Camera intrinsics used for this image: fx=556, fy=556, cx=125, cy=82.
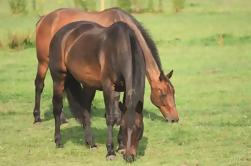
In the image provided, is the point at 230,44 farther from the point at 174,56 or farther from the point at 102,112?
the point at 102,112

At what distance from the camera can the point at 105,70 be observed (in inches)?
297

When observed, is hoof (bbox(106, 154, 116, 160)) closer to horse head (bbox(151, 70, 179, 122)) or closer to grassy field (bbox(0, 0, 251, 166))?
grassy field (bbox(0, 0, 251, 166))

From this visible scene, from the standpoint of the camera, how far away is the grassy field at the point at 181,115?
25.5 feet

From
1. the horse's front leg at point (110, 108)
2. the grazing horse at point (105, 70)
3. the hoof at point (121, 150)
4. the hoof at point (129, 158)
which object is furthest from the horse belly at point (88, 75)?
the hoof at point (129, 158)

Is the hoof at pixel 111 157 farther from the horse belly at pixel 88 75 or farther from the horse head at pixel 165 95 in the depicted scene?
the horse head at pixel 165 95

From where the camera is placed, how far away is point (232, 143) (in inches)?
328

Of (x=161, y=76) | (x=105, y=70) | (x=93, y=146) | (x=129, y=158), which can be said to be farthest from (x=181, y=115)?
(x=129, y=158)

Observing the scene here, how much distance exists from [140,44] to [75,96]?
132cm

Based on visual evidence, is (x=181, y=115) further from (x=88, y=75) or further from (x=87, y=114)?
(x=88, y=75)

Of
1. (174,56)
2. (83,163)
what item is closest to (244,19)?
(174,56)

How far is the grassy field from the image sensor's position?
7.76 metres

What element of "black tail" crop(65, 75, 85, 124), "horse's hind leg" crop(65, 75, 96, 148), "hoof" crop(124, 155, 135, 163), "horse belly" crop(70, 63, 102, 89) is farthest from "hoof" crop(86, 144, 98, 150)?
"hoof" crop(124, 155, 135, 163)

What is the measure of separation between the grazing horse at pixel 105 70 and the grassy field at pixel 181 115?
0.53m

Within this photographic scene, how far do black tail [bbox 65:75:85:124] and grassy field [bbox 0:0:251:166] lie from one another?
0.46 m
